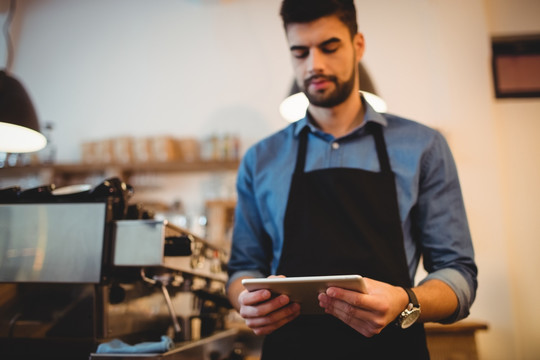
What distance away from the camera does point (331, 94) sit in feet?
4.39

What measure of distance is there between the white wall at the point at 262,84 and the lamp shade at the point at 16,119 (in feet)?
5.90

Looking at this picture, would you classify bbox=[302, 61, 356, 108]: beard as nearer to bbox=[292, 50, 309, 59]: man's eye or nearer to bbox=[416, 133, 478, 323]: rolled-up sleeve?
bbox=[292, 50, 309, 59]: man's eye

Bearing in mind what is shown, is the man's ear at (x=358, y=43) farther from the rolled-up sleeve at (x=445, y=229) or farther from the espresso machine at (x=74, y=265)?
the espresso machine at (x=74, y=265)

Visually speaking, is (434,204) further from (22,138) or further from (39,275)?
(22,138)

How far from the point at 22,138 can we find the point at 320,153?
1566mm

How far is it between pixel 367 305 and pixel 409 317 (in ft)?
0.62

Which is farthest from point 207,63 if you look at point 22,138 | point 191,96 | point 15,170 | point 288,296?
point 288,296

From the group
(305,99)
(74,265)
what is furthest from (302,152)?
(305,99)

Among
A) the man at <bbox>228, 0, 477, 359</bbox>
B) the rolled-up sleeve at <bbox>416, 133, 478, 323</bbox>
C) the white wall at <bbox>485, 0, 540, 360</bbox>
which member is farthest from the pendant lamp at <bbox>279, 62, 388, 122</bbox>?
the white wall at <bbox>485, 0, 540, 360</bbox>

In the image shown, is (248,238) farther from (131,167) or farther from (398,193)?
(131,167)

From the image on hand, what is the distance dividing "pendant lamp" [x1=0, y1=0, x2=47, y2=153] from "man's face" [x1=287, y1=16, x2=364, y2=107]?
1.26 meters

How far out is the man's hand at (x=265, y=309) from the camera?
95 centimetres

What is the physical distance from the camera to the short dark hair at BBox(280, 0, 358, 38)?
1332 mm

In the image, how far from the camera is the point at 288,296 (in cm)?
96
